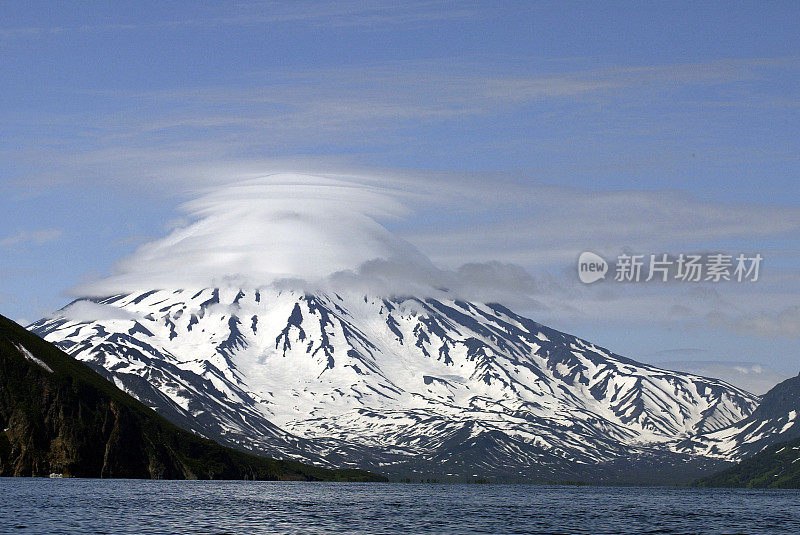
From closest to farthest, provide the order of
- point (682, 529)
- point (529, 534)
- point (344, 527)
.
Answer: point (529, 534)
point (344, 527)
point (682, 529)

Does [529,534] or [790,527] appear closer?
[529,534]

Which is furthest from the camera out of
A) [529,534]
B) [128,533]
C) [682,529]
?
[682,529]

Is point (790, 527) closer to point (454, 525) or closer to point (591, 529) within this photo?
point (591, 529)

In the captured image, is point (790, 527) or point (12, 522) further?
point (790, 527)

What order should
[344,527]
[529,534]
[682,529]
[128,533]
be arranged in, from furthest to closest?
[682,529] < [344,527] < [529,534] < [128,533]

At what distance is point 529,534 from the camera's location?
163750 mm

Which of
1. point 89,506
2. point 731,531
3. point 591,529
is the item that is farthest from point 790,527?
point 89,506

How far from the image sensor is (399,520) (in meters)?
197

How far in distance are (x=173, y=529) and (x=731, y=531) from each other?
93594mm

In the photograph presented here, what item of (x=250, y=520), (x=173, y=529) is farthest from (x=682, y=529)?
(x=173, y=529)

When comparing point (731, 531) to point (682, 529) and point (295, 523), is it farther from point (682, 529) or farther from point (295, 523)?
point (295, 523)

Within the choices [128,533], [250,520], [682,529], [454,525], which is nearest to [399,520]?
[454,525]

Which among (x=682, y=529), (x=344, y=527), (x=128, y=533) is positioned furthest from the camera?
(x=682, y=529)

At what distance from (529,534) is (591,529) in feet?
67.6
